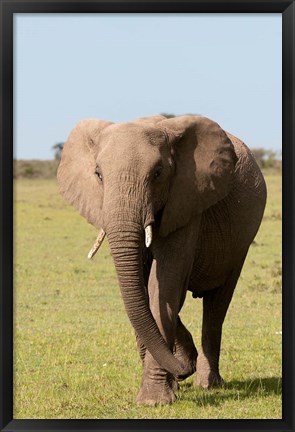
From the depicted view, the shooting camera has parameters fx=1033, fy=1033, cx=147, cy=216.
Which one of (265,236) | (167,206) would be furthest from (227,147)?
(265,236)

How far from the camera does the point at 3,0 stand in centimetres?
602

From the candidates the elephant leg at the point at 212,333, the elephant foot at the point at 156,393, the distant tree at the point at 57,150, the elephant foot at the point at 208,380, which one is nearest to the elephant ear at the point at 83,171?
the elephant foot at the point at 156,393

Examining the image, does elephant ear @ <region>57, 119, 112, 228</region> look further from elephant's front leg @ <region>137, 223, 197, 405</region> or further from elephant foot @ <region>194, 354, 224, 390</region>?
elephant foot @ <region>194, 354, 224, 390</region>

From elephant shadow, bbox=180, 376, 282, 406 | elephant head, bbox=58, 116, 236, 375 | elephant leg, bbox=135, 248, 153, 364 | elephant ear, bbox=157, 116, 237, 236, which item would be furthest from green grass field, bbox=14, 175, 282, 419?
elephant ear, bbox=157, 116, 237, 236

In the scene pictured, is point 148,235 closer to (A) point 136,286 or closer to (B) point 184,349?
(A) point 136,286

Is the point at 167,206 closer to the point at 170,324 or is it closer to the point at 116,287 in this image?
the point at 170,324

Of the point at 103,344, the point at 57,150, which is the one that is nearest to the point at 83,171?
the point at 103,344

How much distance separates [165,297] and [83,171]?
3.74 ft

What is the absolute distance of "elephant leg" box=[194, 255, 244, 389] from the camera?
27.9ft

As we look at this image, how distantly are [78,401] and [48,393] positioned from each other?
0.53 meters

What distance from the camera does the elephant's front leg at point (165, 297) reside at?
7.35 metres

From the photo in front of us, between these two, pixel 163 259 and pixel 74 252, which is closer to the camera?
pixel 163 259

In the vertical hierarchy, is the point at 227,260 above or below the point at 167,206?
below

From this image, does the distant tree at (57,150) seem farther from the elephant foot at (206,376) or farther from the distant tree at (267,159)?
the elephant foot at (206,376)
